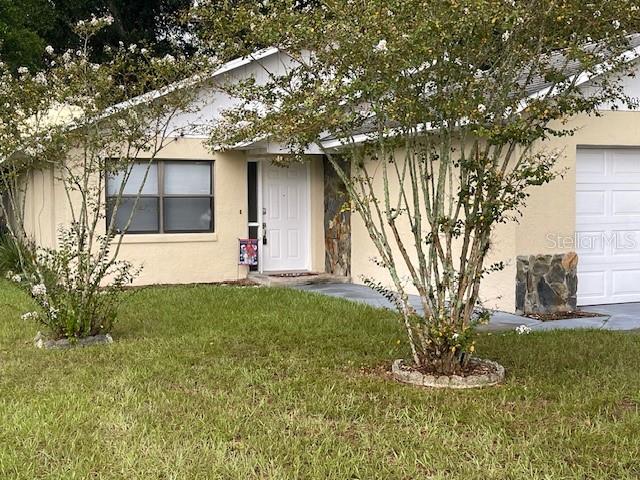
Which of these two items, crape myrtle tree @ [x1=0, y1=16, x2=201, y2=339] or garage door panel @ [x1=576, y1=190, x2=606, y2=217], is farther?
garage door panel @ [x1=576, y1=190, x2=606, y2=217]

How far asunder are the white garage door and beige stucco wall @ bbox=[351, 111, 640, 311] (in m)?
0.28

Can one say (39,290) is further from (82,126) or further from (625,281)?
(625,281)

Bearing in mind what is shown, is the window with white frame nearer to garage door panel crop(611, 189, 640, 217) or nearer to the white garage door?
the white garage door

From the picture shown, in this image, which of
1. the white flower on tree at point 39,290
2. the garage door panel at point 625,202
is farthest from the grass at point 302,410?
the garage door panel at point 625,202

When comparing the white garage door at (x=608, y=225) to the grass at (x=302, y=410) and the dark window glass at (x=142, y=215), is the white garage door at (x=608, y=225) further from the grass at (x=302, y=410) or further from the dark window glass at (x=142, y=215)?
the dark window glass at (x=142, y=215)

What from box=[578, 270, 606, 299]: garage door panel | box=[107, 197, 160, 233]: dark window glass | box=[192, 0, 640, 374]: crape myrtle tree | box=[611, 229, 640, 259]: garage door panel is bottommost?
box=[578, 270, 606, 299]: garage door panel

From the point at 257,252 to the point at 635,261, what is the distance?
6734mm

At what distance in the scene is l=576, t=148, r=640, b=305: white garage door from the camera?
9.88 m

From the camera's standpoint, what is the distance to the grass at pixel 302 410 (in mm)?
4238

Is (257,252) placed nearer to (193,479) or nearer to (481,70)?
(481,70)

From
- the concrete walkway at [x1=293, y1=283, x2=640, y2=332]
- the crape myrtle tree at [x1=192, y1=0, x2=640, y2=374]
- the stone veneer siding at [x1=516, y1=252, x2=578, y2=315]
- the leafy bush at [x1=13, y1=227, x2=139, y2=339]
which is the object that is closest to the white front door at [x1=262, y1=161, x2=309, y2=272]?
the concrete walkway at [x1=293, y1=283, x2=640, y2=332]

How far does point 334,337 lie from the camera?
7.91 metres

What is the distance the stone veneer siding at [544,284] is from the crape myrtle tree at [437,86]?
3.53 metres

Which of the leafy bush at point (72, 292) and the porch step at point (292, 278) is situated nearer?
the leafy bush at point (72, 292)
